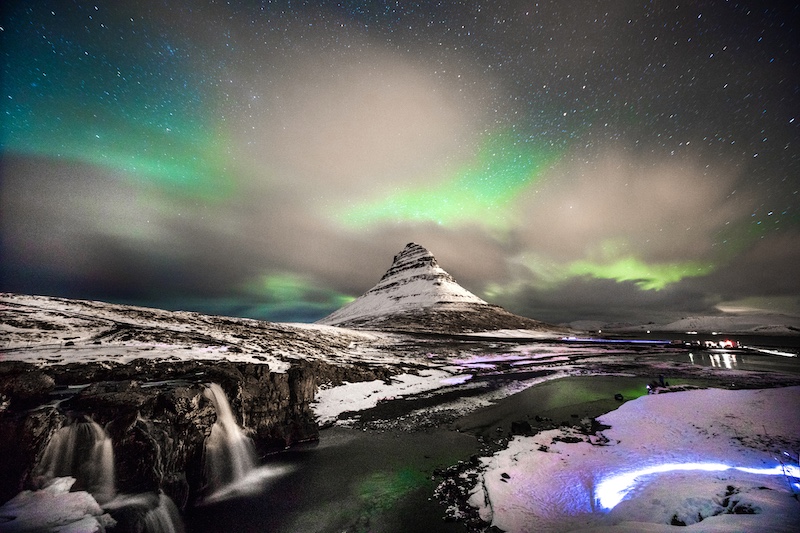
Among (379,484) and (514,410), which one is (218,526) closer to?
(379,484)

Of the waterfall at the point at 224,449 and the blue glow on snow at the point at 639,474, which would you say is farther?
the waterfall at the point at 224,449

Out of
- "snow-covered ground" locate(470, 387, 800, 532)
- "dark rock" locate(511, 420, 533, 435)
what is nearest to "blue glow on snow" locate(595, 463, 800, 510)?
"snow-covered ground" locate(470, 387, 800, 532)

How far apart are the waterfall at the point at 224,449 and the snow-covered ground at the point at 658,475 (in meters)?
10.8

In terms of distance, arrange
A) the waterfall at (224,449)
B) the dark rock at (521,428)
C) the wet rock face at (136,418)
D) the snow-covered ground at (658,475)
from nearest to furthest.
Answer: the snow-covered ground at (658,475) < the wet rock face at (136,418) < the waterfall at (224,449) < the dark rock at (521,428)

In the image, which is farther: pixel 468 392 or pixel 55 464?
pixel 468 392

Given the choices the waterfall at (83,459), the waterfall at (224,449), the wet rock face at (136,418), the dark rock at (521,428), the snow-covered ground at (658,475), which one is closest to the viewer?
the snow-covered ground at (658,475)

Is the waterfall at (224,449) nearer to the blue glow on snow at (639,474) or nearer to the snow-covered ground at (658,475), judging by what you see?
the snow-covered ground at (658,475)

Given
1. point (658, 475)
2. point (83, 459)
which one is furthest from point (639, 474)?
point (83, 459)

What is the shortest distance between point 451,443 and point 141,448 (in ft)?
45.9

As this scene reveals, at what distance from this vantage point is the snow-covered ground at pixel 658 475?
322 inches

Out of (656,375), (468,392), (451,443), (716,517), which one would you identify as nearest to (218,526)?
(451,443)

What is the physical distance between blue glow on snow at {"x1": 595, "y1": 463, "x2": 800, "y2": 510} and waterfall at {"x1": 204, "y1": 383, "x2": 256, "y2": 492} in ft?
48.7

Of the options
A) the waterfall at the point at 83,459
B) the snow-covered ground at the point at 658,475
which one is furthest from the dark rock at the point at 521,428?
the waterfall at the point at 83,459

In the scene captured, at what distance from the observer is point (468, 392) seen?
2914cm
